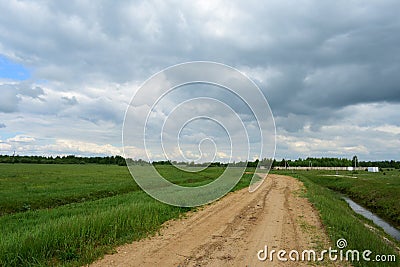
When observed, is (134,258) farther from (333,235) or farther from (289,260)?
(333,235)

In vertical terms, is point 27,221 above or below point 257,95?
below

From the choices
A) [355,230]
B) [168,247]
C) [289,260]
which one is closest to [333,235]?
[355,230]

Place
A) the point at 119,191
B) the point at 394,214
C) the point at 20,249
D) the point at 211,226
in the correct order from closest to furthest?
the point at 20,249, the point at 211,226, the point at 394,214, the point at 119,191

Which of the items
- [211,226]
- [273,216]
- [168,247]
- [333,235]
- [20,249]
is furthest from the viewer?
[273,216]

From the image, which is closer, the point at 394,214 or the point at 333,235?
the point at 333,235

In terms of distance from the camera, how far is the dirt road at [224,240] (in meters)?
7.38

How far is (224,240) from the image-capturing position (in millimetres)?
9273

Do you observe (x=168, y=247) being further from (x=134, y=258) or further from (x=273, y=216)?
(x=273, y=216)

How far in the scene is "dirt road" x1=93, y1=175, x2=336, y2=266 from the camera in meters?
7.38

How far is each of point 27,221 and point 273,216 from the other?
1102 cm

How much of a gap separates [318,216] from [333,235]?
3.95m

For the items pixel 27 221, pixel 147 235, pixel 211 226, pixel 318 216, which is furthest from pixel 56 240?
pixel 318 216

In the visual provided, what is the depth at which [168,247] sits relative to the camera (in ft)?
28.2

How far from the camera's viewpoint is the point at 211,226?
448 inches
